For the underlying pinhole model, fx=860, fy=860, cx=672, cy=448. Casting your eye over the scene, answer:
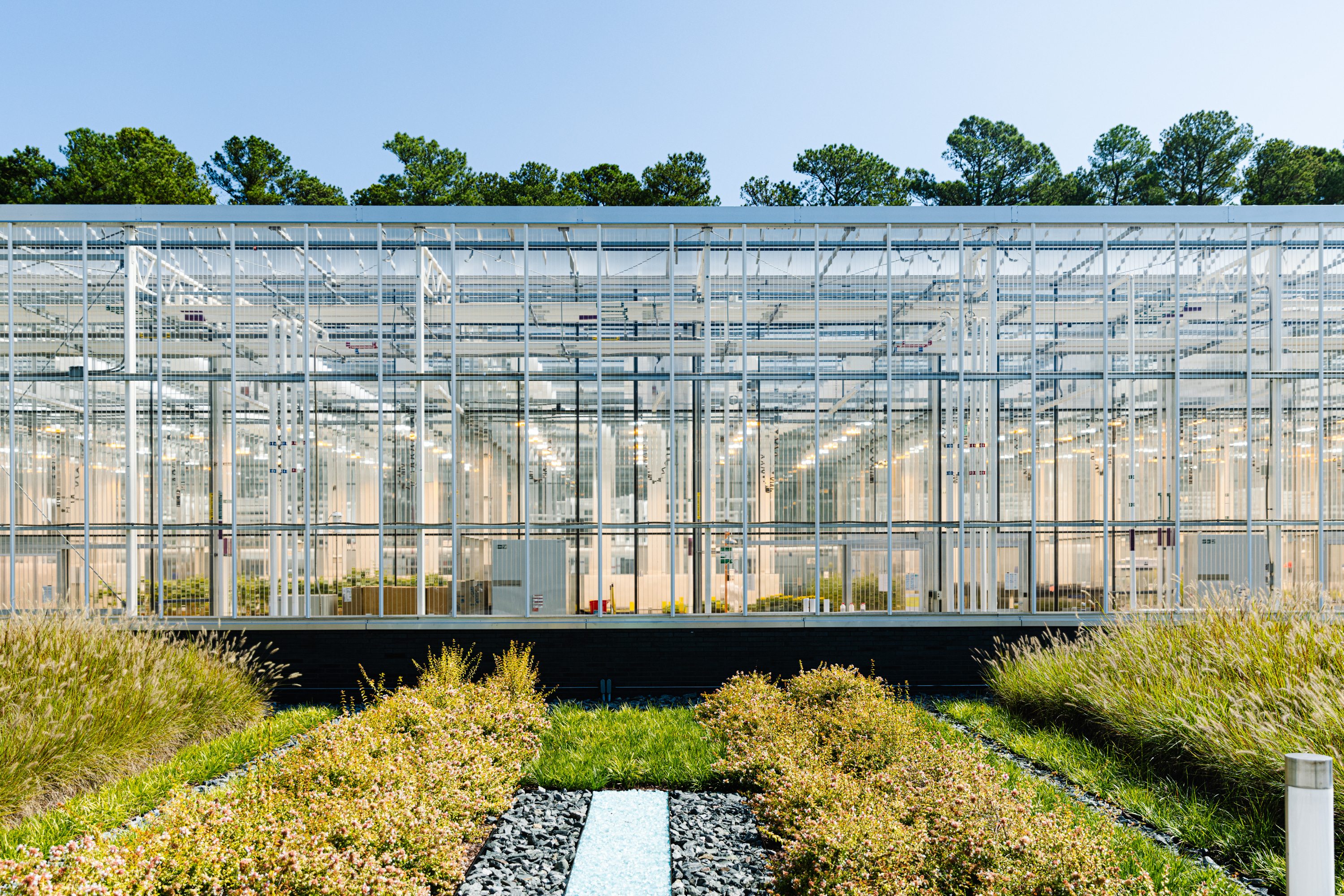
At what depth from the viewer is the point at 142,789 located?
21.8 feet

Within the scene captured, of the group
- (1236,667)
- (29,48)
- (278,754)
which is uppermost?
(29,48)

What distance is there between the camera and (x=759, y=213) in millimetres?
11312

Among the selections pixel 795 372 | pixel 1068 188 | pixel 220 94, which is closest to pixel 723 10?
pixel 795 372

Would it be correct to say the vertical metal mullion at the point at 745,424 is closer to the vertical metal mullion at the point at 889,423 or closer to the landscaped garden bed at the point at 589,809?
the vertical metal mullion at the point at 889,423

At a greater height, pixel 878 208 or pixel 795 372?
pixel 878 208

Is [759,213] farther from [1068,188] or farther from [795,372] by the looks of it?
[1068,188]

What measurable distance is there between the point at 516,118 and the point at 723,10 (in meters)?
104

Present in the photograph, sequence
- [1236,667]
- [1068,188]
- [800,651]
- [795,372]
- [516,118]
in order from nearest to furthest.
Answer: [1236,667] < [800,651] < [795,372] < [1068,188] < [516,118]

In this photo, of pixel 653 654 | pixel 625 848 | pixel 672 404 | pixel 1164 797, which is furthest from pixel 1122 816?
pixel 672 404

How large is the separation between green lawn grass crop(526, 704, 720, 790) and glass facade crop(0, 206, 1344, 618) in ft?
7.10

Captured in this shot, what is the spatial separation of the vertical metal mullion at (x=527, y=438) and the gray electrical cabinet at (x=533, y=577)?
0.33ft

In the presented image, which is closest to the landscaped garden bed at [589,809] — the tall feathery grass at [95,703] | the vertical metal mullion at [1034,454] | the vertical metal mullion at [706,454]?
the tall feathery grass at [95,703]

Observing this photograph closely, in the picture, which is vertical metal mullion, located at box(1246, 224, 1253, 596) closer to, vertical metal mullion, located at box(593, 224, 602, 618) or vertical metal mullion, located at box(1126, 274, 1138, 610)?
vertical metal mullion, located at box(1126, 274, 1138, 610)

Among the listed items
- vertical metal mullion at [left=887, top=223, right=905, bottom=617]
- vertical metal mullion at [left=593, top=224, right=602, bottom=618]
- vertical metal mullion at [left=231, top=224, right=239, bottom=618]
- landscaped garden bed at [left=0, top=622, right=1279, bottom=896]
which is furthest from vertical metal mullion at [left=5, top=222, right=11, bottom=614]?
vertical metal mullion at [left=887, top=223, right=905, bottom=617]
